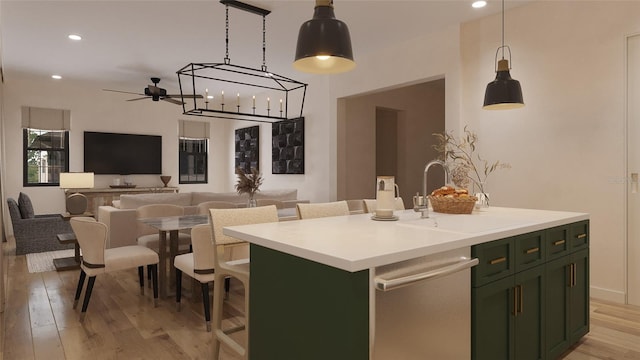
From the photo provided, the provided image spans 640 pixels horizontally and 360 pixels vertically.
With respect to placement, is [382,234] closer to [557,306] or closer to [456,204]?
[456,204]

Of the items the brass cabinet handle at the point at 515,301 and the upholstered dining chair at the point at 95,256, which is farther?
the upholstered dining chair at the point at 95,256

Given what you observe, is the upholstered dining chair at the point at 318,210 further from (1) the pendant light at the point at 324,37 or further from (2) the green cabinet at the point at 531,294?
(2) the green cabinet at the point at 531,294

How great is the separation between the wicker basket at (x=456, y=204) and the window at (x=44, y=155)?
7738 millimetres

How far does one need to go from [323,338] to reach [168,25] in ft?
14.1

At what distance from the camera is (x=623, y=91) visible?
11.4 ft

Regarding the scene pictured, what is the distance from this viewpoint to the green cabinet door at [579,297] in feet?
8.42

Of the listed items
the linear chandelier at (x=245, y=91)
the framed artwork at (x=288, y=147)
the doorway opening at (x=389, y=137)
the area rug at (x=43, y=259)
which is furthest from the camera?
the framed artwork at (x=288, y=147)

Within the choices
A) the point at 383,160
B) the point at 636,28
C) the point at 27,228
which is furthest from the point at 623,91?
the point at 27,228

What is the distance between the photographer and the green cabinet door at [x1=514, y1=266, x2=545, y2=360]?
6.83 feet

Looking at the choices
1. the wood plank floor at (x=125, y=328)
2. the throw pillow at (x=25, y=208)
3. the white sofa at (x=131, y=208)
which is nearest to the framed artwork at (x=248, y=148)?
the white sofa at (x=131, y=208)

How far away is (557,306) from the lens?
2.42m

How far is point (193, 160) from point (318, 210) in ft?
23.8

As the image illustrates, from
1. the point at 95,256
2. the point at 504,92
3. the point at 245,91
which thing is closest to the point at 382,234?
the point at 504,92

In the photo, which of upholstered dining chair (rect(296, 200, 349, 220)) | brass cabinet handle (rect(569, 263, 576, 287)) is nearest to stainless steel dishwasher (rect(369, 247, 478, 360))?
brass cabinet handle (rect(569, 263, 576, 287))
